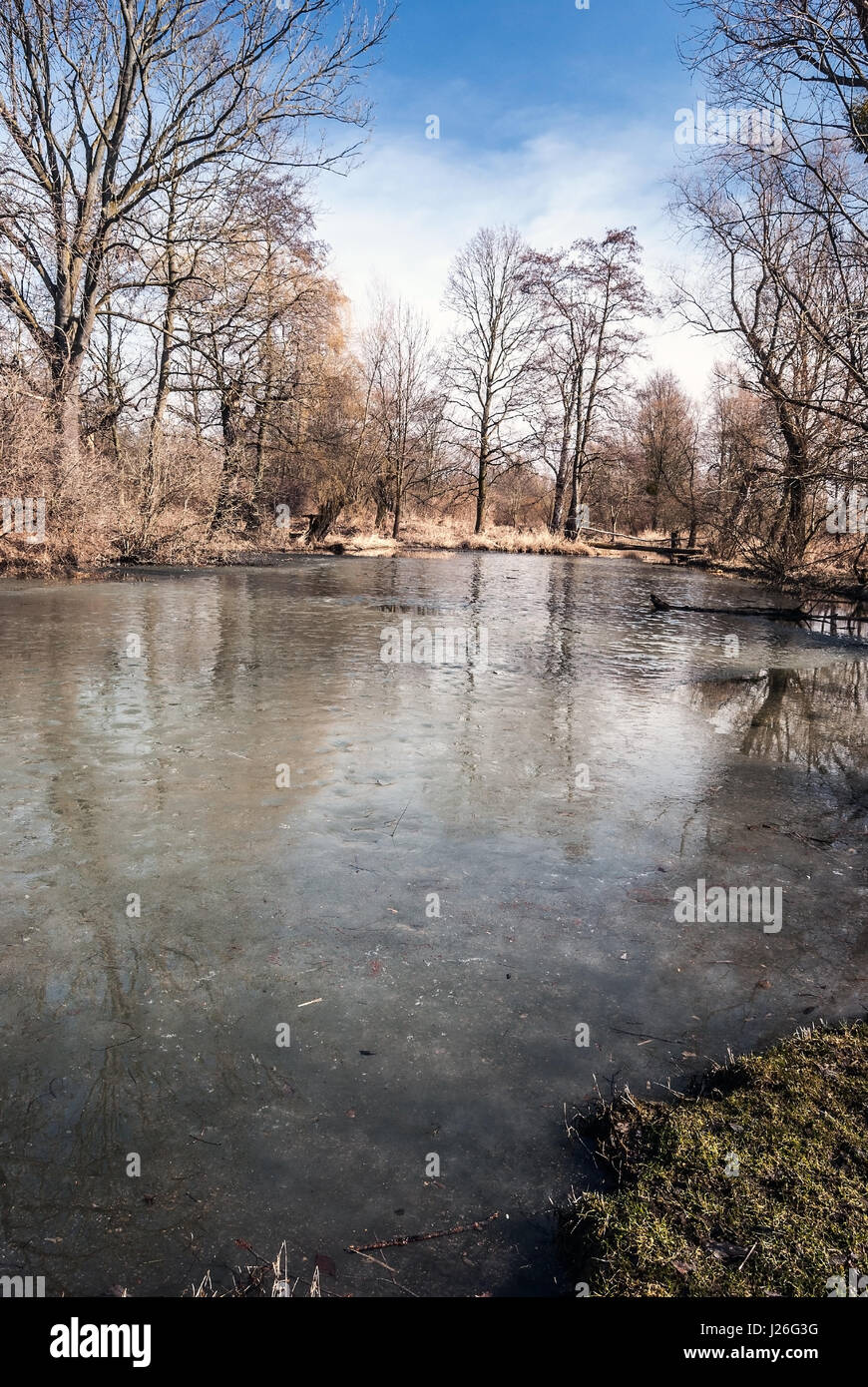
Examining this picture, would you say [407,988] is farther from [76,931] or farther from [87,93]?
[87,93]

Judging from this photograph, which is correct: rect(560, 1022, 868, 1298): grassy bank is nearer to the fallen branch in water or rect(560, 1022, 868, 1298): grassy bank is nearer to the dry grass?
the fallen branch in water

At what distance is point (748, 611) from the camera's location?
1817cm

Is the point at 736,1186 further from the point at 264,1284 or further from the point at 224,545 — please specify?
the point at 224,545

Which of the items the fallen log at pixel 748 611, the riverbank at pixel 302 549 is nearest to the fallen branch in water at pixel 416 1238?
the riverbank at pixel 302 549

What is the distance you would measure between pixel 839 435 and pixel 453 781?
334 inches

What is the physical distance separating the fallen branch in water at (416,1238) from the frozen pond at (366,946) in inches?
1.1

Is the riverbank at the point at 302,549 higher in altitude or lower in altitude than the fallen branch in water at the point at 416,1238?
higher

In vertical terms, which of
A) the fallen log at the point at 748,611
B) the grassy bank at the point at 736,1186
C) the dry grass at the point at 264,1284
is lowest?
the dry grass at the point at 264,1284

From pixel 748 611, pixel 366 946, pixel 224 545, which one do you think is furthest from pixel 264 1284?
pixel 224 545

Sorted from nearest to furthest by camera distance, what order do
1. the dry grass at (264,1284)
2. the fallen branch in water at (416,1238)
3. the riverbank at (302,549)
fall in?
1. the dry grass at (264,1284)
2. the fallen branch in water at (416,1238)
3. the riverbank at (302,549)

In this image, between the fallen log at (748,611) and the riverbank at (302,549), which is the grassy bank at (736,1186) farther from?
the fallen log at (748,611)

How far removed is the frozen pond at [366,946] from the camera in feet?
8.01

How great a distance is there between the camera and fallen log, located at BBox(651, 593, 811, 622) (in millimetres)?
17406
